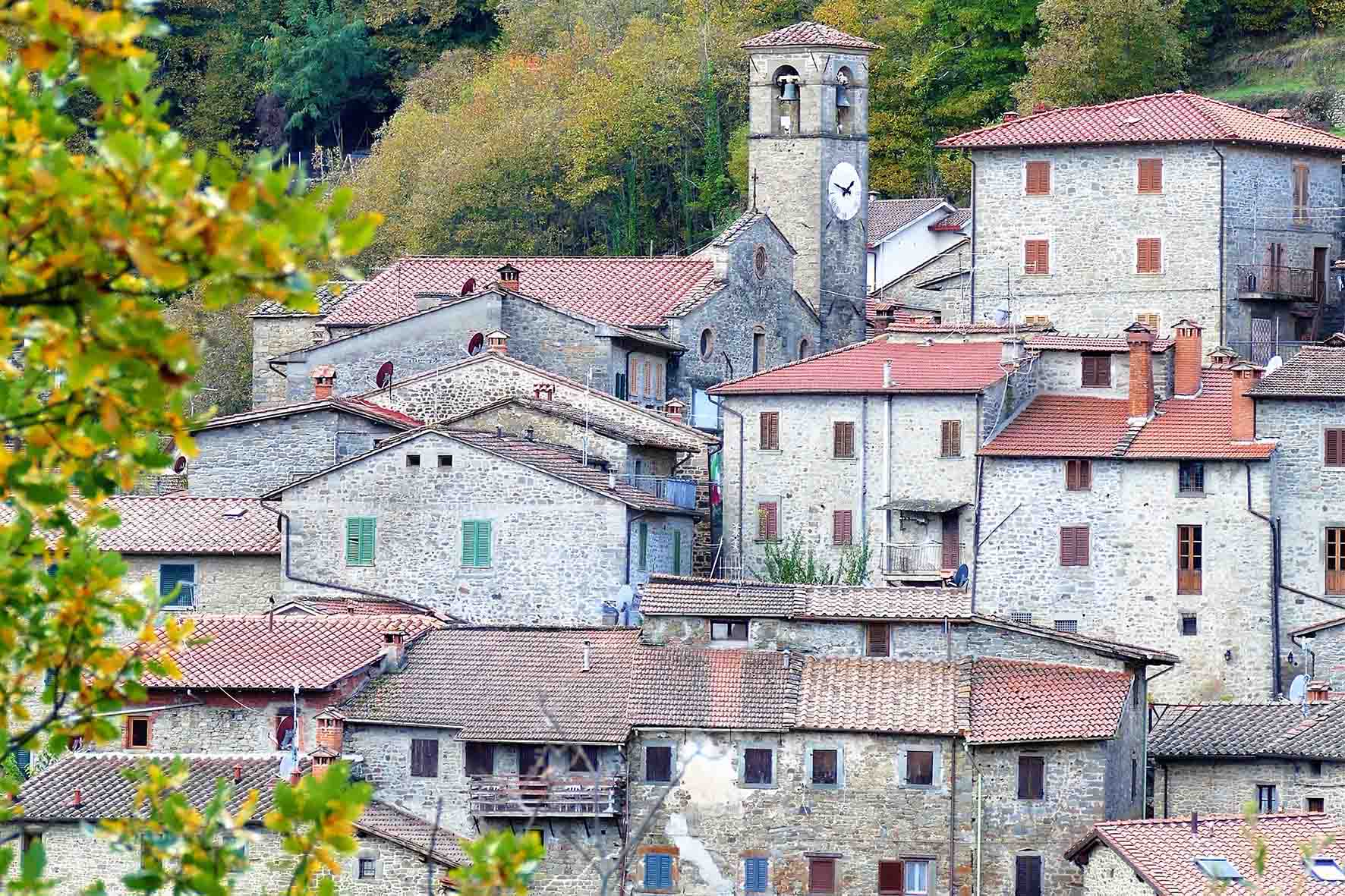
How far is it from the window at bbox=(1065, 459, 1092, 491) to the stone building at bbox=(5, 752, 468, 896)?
12.6 metres

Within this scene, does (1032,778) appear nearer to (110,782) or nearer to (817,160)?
(110,782)

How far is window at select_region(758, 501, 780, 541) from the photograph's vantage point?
49.3m

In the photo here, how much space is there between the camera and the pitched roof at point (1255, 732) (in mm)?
40719

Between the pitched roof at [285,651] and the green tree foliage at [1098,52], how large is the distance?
2485 cm

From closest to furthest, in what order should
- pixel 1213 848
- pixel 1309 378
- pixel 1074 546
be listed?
pixel 1213 848
pixel 1309 378
pixel 1074 546

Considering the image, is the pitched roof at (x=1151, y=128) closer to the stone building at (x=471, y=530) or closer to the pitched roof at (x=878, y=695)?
the stone building at (x=471, y=530)

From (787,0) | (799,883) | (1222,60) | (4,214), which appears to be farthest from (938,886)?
(787,0)

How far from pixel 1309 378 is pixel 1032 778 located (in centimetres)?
984

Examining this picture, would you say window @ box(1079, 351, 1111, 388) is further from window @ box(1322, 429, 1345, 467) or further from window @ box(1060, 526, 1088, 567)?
window @ box(1322, 429, 1345, 467)

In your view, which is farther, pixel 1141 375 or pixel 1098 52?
pixel 1098 52

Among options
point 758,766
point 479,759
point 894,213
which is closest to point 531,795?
point 479,759

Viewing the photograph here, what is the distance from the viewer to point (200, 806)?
37.0 m

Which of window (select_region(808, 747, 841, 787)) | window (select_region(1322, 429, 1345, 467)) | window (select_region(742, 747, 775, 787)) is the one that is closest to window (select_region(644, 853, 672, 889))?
window (select_region(742, 747, 775, 787))

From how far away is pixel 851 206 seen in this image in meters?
60.2
